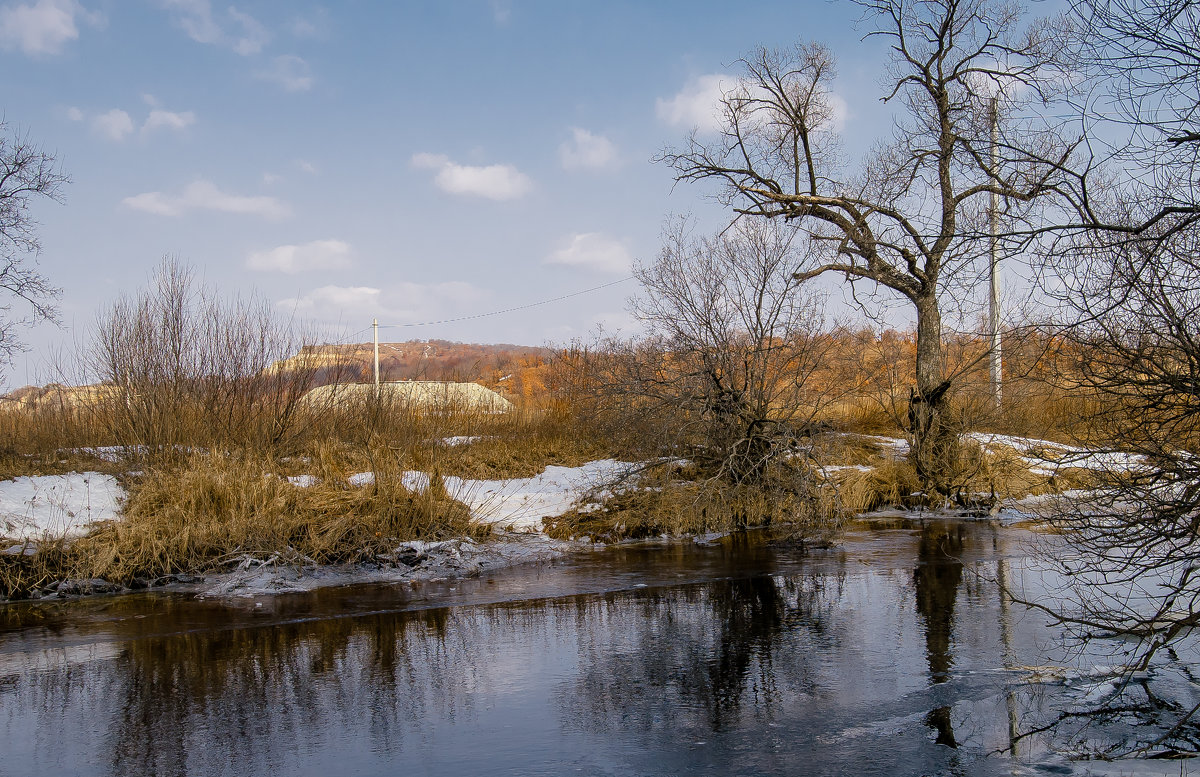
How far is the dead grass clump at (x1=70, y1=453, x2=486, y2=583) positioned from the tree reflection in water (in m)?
6.96

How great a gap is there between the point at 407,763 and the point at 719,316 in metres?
12.1

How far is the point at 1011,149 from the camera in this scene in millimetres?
6445

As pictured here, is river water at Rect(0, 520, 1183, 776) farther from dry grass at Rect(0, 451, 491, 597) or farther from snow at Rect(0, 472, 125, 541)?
snow at Rect(0, 472, 125, 541)

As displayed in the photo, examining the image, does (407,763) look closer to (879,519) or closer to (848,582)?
(848,582)

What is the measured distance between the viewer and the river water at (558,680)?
5547mm

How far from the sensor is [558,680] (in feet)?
23.6

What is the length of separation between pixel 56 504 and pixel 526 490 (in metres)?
8.11

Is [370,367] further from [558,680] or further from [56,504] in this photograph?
[558,680]

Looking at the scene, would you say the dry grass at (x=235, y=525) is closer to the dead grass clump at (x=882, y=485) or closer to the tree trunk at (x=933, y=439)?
the dead grass clump at (x=882, y=485)

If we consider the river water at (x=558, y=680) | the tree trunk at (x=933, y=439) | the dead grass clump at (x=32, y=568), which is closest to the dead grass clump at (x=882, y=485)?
the tree trunk at (x=933, y=439)

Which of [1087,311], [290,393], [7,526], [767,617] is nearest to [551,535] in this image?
[290,393]

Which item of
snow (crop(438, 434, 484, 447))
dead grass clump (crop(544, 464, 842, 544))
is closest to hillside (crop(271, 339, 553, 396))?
snow (crop(438, 434, 484, 447))

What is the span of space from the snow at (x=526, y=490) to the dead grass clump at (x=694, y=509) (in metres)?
0.49

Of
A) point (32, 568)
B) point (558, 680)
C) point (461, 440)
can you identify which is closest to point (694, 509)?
point (461, 440)
